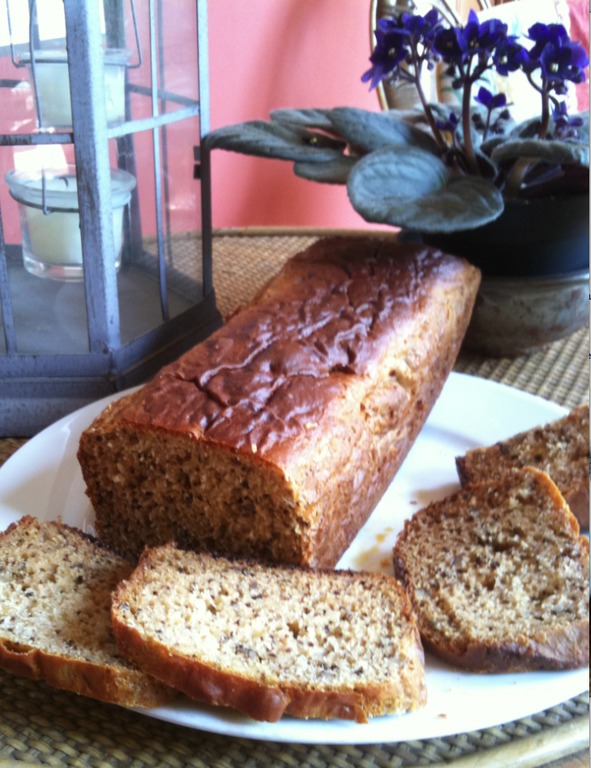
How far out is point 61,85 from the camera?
1196 mm

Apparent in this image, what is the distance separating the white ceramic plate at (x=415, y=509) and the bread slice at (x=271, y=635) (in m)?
0.02

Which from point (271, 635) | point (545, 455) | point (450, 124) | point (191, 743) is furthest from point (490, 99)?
point (191, 743)

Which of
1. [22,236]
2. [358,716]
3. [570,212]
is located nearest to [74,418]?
[22,236]

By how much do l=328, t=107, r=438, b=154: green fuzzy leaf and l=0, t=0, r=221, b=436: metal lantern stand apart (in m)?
0.26

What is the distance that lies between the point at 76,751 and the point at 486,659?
459 mm

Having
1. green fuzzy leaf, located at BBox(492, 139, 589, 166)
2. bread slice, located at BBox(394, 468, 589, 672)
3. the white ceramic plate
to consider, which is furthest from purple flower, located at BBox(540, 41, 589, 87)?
A: bread slice, located at BBox(394, 468, 589, 672)

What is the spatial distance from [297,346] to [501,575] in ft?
1.38

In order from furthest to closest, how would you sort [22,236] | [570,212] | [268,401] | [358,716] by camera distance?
[570,212], [22,236], [268,401], [358,716]

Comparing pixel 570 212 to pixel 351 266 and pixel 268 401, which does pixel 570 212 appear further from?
pixel 268 401

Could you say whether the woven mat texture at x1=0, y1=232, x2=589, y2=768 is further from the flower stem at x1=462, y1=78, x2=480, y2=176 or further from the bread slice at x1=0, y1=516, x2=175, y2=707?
the flower stem at x1=462, y1=78, x2=480, y2=176

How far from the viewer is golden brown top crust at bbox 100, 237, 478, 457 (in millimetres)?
1056

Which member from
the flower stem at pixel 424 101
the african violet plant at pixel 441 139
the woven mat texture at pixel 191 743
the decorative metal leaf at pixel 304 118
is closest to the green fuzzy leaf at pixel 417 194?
the african violet plant at pixel 441 139

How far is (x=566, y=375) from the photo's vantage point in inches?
68.6

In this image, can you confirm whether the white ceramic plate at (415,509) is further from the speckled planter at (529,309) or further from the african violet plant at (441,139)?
the african violet plant at (441,139)
